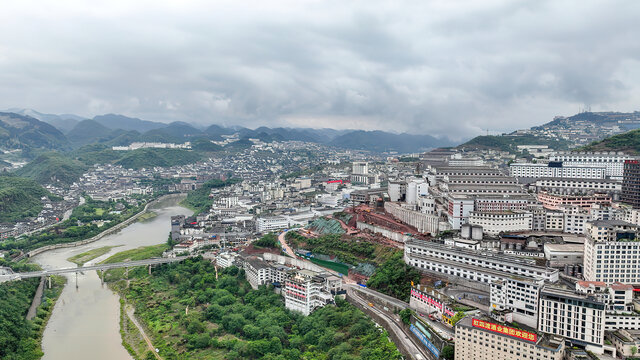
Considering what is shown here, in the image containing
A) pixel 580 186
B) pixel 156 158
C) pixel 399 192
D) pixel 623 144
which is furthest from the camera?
pixel 156 158

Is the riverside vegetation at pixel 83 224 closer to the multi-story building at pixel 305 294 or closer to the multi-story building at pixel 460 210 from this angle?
the multi-story building at pixel 305 294

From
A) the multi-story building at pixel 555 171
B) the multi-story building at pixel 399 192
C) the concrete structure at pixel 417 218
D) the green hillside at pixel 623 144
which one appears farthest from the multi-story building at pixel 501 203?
the green hillside at pixel 623 144

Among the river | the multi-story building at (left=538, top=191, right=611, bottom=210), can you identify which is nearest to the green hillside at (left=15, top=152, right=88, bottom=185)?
the river

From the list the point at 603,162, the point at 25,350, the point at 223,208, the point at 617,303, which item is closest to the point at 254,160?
the point at 223,208

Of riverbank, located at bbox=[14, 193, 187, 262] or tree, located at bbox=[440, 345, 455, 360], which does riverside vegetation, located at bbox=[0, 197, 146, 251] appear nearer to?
riverbank, located at bbox=[14, 193, 187, 262]

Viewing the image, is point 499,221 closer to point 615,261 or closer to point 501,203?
point 501,203

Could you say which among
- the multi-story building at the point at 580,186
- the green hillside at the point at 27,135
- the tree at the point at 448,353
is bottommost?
the tree at the point at 448,353

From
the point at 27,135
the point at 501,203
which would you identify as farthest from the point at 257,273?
the point at 27,135
